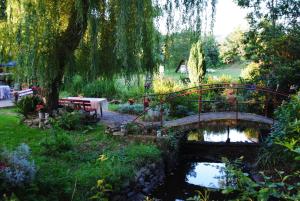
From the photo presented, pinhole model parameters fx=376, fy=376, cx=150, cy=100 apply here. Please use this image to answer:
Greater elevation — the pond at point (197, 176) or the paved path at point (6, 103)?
the paved path at point (6, 103)

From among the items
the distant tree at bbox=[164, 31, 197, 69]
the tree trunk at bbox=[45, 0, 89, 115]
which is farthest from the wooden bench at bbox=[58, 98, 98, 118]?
the distant tree at bbox=[164, 31, 197, 69]

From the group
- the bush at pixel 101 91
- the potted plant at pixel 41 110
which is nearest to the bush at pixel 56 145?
the potted plant at pixel 41 110

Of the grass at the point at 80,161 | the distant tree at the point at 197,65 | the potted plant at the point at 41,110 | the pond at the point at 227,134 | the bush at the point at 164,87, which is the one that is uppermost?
the distant tree at the point at 197,65

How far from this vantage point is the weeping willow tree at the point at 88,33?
494 centimetres

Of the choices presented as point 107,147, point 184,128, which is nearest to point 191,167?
point 184,128

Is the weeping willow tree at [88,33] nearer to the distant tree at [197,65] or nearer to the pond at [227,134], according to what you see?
the pond at [227,134]

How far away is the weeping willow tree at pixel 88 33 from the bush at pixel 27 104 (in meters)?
1.68

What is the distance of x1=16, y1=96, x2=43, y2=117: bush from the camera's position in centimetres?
1127

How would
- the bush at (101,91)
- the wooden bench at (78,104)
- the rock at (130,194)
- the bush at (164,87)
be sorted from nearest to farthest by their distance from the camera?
the rock at (130,194)
the wooden bench at (78,104)
the bush at (164,87)
the bush at (101,91)

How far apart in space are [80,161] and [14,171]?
218 centimetres

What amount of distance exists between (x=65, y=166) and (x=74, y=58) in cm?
259

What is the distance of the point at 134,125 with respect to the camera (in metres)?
9.90

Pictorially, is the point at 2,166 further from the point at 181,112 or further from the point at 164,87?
the point at 164,87

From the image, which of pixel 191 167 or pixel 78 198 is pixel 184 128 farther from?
pixel 78 198
